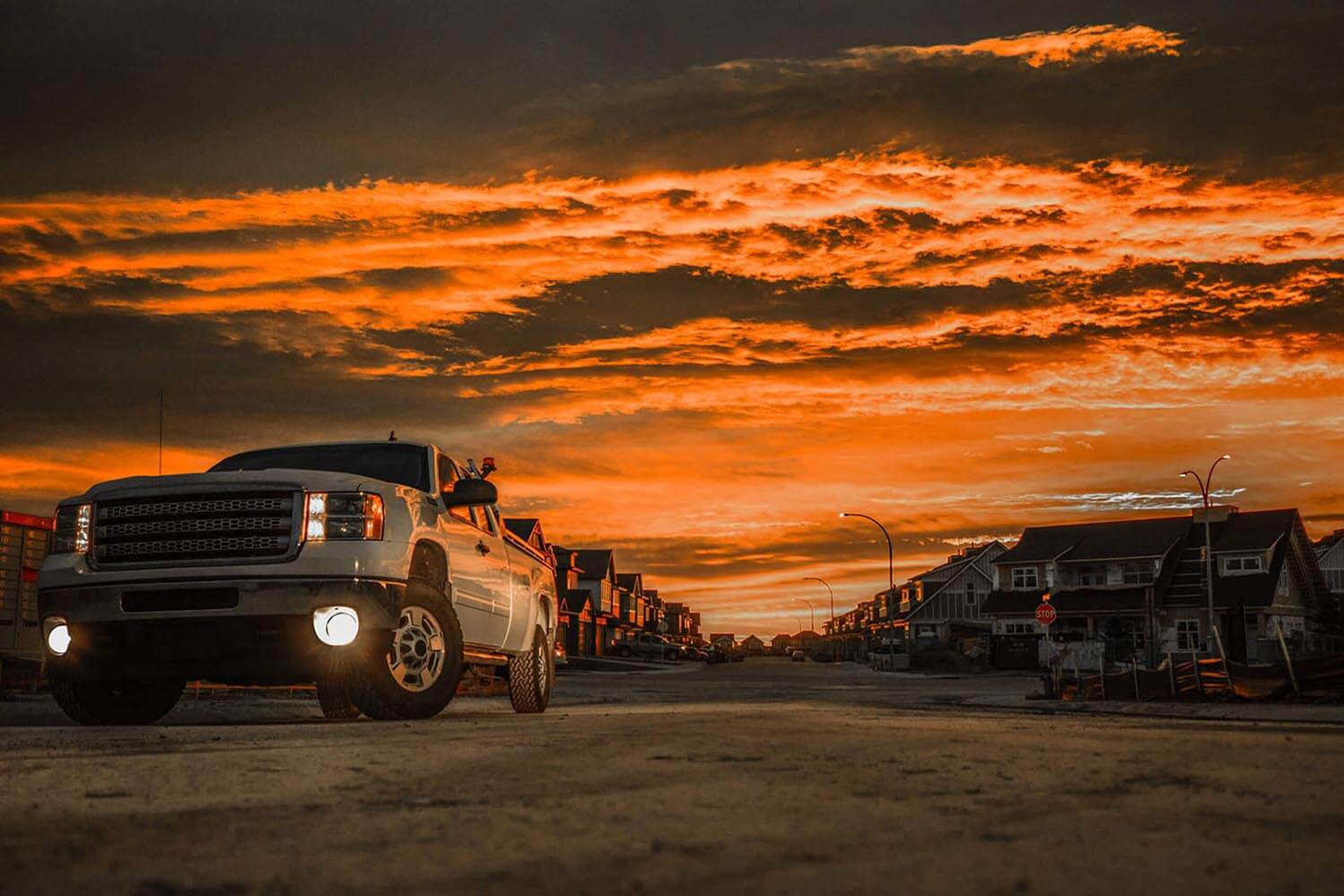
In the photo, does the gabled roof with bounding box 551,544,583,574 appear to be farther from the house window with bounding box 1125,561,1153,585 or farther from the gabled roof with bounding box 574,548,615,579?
the house window with bounding box 1125,561,1153,585

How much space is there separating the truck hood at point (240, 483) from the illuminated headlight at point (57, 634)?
987mm

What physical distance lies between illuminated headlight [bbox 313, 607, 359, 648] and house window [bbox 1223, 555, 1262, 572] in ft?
233

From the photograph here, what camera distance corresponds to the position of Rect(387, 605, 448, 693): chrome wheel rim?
35.5ft

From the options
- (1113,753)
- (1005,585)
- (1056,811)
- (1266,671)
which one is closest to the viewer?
(1056,811)

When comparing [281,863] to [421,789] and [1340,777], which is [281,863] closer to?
[421,789]

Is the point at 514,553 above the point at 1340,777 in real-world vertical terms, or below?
above

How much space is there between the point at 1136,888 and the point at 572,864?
1517 mm

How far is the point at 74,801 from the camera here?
539cm

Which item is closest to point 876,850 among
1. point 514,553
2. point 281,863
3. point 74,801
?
point 281,863

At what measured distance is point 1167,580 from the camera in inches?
3019

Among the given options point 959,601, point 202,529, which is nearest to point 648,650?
point 959,601

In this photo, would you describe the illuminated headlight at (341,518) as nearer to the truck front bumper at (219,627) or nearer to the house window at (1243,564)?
the truck front bumper at (219,627)

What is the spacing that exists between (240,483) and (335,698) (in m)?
3.21

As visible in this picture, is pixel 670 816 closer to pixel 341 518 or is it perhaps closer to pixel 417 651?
pixel 341 518
